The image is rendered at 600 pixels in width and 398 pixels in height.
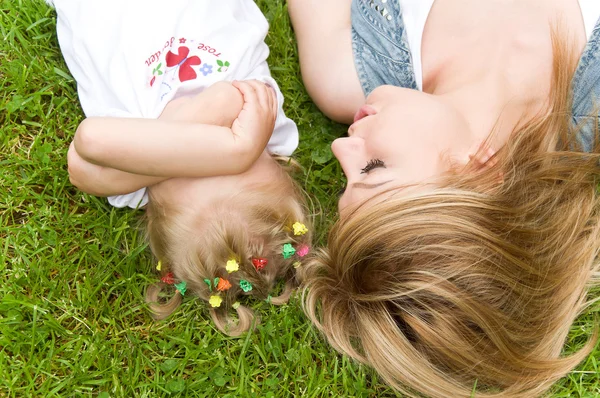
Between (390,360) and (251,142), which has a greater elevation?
(251,142)

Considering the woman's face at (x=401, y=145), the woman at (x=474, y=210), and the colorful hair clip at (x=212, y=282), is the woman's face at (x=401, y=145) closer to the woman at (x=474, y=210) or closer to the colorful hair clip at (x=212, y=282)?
the woman at (x=474, y=210)

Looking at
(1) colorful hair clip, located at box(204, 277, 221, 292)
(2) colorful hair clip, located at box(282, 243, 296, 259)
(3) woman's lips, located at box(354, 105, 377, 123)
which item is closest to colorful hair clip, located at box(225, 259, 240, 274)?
(1) colorful hair clip, located at box(204, 277, 221, 292)

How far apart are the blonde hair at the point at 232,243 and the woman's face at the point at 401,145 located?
0.30 metres

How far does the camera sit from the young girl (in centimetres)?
239

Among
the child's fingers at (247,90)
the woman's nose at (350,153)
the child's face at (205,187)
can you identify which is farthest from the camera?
the child's fingers at (247,90)

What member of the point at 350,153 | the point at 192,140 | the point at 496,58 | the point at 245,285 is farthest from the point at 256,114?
the point at 496,58

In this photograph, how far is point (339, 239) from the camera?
2.23m

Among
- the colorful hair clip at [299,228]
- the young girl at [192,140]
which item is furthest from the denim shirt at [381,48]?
the colorful hair clip at [299,228]

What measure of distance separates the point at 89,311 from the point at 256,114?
1077 millimetres

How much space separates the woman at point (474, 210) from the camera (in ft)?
6.88

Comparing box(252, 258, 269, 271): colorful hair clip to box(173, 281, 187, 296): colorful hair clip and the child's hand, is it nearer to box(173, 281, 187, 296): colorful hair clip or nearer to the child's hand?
box(173, 281, 187, 296): colorful hair clip

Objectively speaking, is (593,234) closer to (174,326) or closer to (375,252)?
(375,252)

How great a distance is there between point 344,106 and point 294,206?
23.1 inches

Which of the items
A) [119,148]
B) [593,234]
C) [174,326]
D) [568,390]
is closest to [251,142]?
[119,148]
